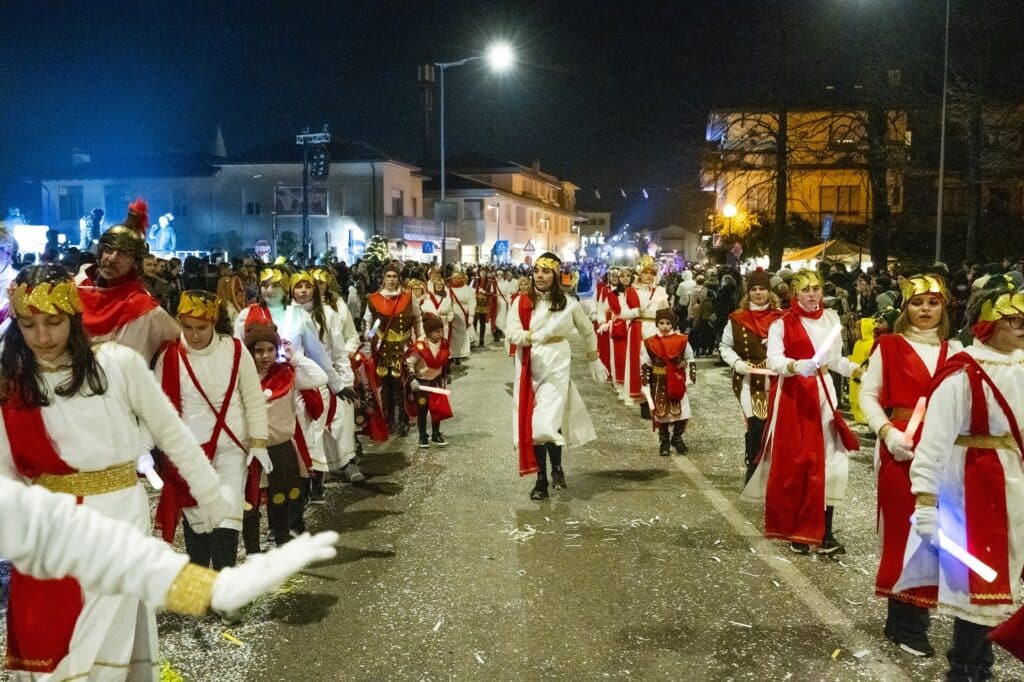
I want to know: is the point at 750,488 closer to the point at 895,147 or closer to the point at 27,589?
the point at 27,589

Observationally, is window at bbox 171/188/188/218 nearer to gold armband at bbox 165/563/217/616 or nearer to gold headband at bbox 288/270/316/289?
gold headband at bbox 288/270/316/289

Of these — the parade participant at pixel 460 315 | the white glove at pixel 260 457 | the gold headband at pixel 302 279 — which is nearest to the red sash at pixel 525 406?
the gold headband at pixel 302 279

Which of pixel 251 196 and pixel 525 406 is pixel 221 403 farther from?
pixel 251 196

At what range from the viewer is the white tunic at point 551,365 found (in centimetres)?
803

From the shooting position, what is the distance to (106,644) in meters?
3.18

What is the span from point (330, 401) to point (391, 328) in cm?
290

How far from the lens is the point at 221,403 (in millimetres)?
4980

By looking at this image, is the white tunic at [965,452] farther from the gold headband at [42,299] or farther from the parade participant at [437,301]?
the parade participant at [437,301]

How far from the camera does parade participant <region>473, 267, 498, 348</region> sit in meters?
23.9

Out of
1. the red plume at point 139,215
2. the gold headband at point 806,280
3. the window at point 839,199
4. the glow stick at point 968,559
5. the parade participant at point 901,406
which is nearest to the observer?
the glow stick at point 968,559

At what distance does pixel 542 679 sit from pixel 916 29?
2503 centimetres

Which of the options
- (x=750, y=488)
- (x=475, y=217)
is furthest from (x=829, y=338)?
(x=475, y=217)

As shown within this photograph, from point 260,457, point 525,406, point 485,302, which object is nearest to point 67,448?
point 260,457

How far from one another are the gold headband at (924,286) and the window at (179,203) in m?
52.7
